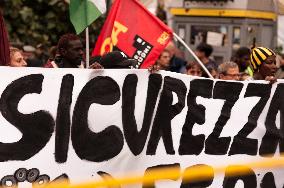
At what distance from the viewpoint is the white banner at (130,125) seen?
5.98 metres

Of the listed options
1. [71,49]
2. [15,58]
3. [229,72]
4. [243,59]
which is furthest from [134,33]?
[243,59]

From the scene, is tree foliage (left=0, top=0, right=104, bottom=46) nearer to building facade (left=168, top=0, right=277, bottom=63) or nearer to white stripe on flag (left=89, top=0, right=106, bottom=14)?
building facade (left=168, top=0, right=277, bottom=63)

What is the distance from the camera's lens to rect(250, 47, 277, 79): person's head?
26.0ft

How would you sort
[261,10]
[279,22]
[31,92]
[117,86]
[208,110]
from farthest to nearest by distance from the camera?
1. [279,22]
2. [261,10]
3. [208,110]
4. [117,86]
5. [31,92]

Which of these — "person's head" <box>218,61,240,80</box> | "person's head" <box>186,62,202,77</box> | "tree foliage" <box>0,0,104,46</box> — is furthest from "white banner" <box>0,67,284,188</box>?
"tree foliage" <box>0,0,104,46</box>

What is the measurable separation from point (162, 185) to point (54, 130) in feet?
3.16

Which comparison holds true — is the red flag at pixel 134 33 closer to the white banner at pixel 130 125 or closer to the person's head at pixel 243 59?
the white banner at pixel 130 125

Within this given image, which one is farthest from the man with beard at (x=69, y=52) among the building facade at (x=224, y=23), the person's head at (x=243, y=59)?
the building facade at (x=224, y=23)

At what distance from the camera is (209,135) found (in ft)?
22.5

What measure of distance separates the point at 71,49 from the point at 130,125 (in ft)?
4.17

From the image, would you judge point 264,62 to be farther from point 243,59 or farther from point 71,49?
point 243,59

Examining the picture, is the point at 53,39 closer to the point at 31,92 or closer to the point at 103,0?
the point at 103,0

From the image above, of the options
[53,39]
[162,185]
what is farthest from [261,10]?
[162,185]

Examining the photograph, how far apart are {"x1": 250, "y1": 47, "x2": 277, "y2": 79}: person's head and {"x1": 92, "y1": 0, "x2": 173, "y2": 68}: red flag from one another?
1153mm
